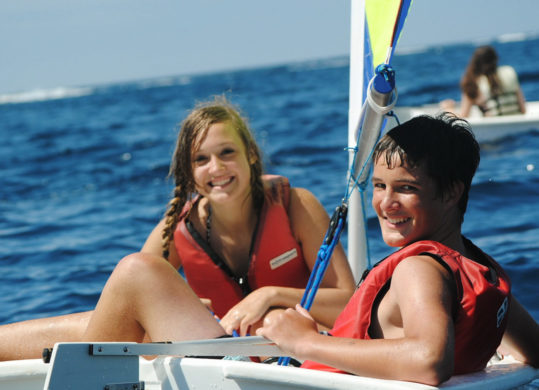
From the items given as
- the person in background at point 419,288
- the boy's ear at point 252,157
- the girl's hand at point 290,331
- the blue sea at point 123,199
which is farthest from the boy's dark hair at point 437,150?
the blue sea at point 123,199

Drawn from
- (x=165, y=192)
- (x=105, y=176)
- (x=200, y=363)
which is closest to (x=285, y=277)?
(x=200, y=363)

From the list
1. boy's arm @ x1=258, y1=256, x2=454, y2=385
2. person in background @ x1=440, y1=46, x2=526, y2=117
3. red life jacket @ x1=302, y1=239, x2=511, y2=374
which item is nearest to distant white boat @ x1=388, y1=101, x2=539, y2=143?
person in background @ x1=440, y1=46, x2=526, y2=117

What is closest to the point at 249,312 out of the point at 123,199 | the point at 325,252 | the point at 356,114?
the point at 325,252

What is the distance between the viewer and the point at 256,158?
3.25 m

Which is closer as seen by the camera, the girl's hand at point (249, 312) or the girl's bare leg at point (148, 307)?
the girl's bare leg at point (148, 307)

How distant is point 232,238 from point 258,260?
0.56ft

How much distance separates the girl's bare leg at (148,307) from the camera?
2385mm

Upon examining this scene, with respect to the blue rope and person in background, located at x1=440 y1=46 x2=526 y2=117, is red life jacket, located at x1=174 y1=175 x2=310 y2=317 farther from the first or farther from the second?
person in background, located at x1=440 y1=46 x2=526 y2=117

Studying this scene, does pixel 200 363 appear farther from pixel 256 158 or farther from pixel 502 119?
pixel 502 119

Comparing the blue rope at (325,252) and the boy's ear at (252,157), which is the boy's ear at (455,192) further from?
the boy's ear at (252,157)

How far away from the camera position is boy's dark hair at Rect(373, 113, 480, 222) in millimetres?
1932

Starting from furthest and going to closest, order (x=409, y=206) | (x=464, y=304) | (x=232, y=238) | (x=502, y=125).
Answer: (x=502, y=125) < (x=232, y=238) < (x=409, y=206) < (x=464, y=304)

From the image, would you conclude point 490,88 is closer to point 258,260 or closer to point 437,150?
point 258,260

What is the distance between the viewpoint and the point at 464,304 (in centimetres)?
181
